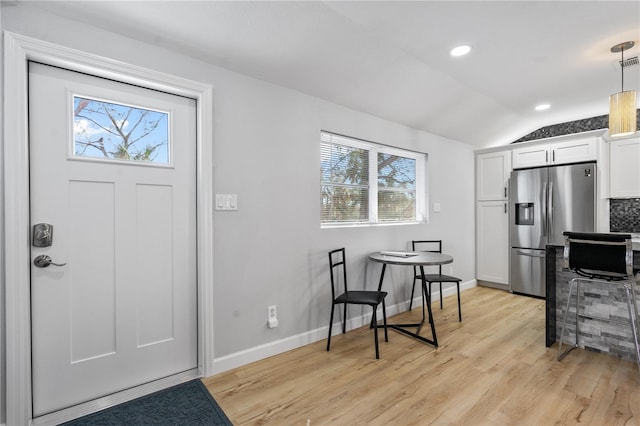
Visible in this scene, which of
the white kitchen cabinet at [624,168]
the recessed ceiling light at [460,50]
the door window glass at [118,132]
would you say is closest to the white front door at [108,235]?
the door window glass at [118,132]

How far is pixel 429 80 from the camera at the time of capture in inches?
120

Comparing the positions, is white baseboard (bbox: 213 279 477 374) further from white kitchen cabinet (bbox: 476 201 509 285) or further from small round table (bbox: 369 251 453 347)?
white kitchen cabinet (bbox: 476 201 509 285)

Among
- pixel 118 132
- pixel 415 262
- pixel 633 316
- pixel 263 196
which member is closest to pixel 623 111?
pixel 633 316

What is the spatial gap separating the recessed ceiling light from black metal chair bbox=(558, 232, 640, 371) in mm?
1646

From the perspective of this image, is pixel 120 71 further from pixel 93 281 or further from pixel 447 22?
pixel 447 22

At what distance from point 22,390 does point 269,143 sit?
2.10 metres

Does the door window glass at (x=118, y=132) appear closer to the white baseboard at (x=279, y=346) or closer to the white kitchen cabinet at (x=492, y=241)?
the white baseboard at (x=279, y=346)

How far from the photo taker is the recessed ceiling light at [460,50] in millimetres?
2516

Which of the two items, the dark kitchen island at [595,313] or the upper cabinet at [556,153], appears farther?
the upper cabinet at [556,153]

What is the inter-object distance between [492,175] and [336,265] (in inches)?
122

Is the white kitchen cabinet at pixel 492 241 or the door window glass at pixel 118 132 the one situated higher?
the door window glass at pixel 118 132

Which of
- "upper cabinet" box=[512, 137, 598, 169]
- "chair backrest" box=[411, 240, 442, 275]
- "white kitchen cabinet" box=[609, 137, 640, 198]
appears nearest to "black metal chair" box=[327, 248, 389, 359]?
"chair backrest" box=[411, 240, 442, 275]

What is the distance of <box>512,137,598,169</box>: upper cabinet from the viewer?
3.83 meters

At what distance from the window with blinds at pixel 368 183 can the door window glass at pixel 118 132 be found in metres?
1.41
